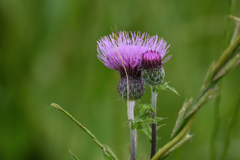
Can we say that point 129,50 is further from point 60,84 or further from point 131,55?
point 60,84

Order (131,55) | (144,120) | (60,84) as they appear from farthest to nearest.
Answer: (60,84) → (131,55) → (144,120)

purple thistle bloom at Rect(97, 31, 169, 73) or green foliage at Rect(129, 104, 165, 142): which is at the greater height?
purple thistle bloom at Rect(97, 31, 169, 73)

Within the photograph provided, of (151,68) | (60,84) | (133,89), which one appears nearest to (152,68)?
(151,68)

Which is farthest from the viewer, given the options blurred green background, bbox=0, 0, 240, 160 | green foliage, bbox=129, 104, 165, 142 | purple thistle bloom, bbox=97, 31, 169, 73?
blurred green background, bbox=0, 0, 240, 160

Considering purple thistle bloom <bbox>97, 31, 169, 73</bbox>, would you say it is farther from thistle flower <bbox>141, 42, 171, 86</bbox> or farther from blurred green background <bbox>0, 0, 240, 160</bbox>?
blurred green background <bbox>0, 0, 240, 160</bbox>

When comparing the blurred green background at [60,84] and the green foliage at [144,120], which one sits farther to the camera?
the blurred green background at [60,84]

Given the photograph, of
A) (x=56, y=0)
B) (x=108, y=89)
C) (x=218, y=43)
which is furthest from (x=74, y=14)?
(x=218, y=43)

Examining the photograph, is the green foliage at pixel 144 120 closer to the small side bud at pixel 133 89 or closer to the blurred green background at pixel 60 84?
the small side bud at pixel 133 89

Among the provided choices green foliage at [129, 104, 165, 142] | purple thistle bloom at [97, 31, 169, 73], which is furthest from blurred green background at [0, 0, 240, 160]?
green foliage at [129, 104, 165, 142]

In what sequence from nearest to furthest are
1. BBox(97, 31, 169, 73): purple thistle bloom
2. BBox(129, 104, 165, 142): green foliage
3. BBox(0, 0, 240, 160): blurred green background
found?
BBox(129, 104, 165, 142): green foliage
BBox(97, 31, 169, 73): purple thistle bloom
BBox(0, 0, 240, 160): blurred green background

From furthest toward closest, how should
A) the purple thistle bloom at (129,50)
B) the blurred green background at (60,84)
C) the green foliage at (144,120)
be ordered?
the blurred green background at (60,84) → the purple thistle bloom at (129,50) → the green foliage at (144,120)

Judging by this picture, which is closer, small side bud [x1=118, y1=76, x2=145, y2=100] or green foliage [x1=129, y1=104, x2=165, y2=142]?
green foliage [x1=129, y1=104, x2=165, y2=142]

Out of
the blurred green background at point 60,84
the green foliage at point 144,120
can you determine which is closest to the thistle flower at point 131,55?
the green foliage at point 144,120
